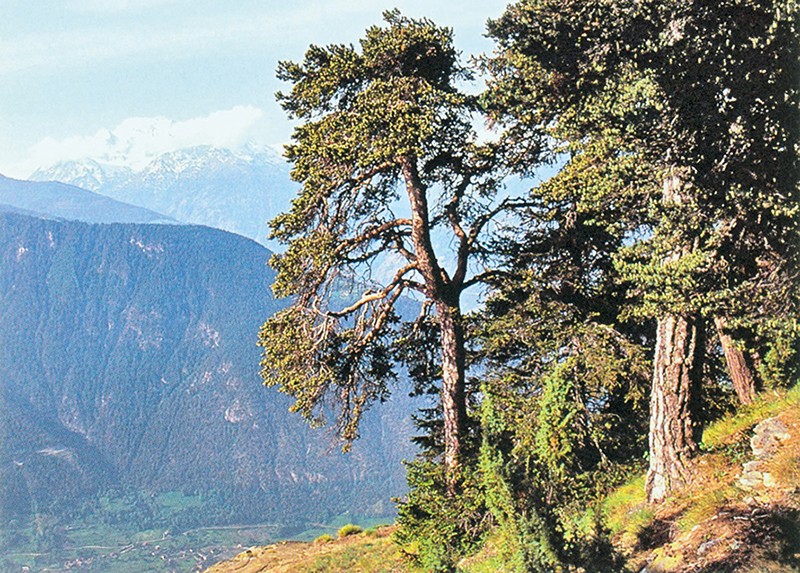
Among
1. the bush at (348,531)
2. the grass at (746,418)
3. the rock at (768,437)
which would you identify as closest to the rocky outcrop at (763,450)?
the rock at (768,437)

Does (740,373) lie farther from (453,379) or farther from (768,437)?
(453,379)

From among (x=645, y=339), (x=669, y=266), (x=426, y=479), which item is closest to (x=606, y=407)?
(x=645, y=339)

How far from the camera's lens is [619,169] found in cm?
1025

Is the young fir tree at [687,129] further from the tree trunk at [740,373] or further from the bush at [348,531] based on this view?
the bush at [348,531]

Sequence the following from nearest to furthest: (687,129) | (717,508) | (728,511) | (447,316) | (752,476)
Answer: (728,511), (717,508), (752,476), (687,129), (447,316)

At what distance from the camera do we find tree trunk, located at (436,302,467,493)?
16750 millimetres

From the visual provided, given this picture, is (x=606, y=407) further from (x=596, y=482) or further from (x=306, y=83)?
(x=306, y=83)

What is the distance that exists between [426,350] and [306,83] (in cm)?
787

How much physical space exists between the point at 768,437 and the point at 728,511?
1.80 meters

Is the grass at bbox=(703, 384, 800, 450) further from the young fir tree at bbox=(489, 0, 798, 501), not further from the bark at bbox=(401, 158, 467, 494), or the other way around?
the bark at bbox=(401, 158, 467, 494)

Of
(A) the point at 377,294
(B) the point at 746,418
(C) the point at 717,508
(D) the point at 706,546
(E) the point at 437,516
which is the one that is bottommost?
(E) the point at 437,516

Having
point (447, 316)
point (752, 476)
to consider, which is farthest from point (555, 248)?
point (752, 476)

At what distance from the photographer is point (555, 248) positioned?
57.0ft

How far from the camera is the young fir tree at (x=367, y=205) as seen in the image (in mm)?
15016
